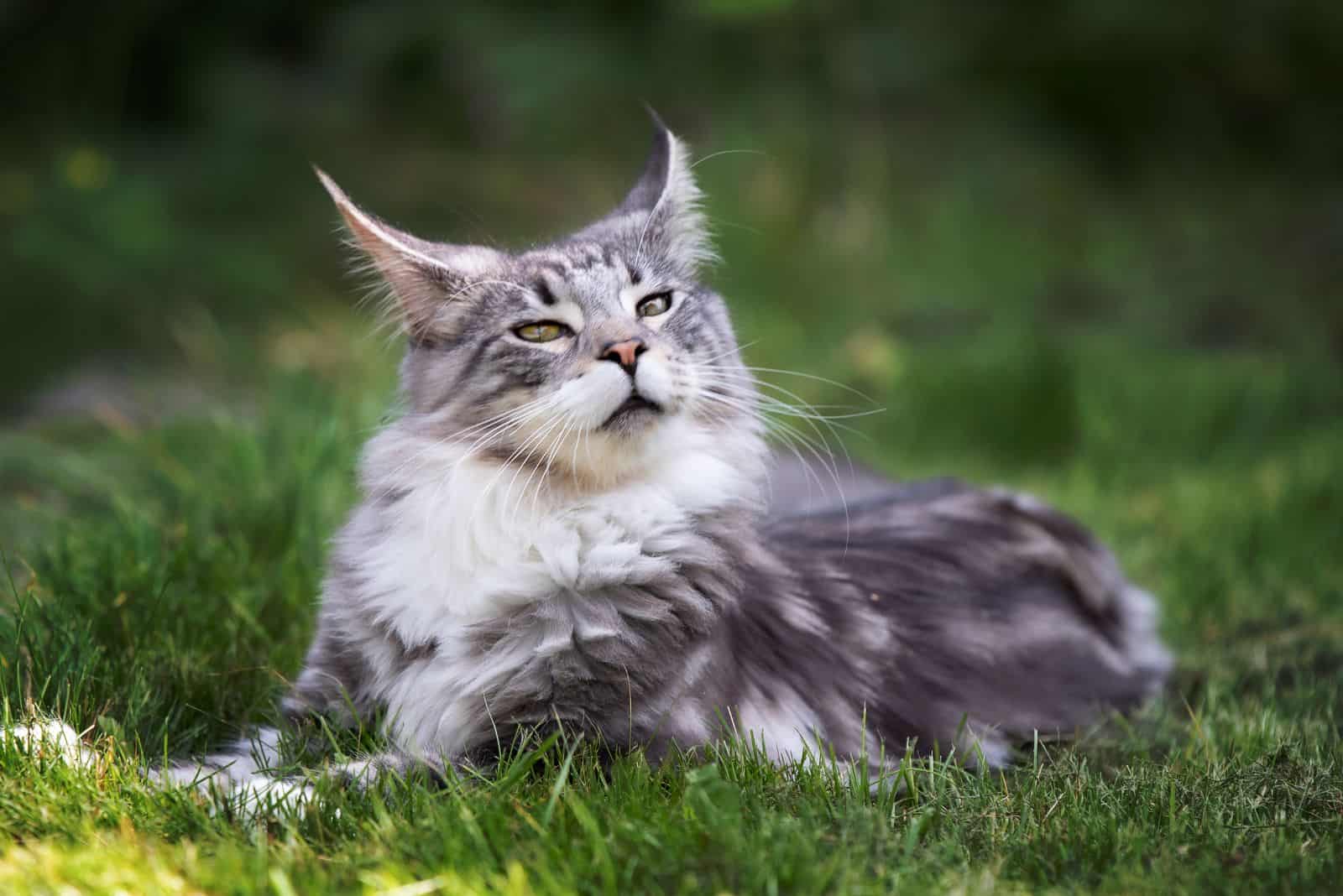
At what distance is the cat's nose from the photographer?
2459mm

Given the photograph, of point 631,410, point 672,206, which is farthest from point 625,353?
point 672,206

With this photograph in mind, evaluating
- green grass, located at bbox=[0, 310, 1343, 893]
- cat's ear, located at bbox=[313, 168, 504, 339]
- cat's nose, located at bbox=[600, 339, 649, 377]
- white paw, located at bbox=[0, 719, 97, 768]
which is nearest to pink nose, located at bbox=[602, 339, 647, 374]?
cat's nose, located at bbox=[600, 339, 649, 377]

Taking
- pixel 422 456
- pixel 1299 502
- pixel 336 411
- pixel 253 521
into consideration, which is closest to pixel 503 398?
pixel 422 456

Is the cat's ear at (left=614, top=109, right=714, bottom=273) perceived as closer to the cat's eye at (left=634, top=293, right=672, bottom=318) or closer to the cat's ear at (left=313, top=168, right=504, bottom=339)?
the cat's eye at (left=634, top=293, right=672, bottom=318)

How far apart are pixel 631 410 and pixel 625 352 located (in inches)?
4.5

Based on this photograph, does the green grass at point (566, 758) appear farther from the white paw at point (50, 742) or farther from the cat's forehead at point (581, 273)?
the cat's forehead at point (581, 273)

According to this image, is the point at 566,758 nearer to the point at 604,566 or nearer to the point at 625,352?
the point at 604,566

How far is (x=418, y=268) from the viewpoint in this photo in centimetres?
265

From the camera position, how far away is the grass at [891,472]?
1.95 meters

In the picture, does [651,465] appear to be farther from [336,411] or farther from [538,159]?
[538,159]

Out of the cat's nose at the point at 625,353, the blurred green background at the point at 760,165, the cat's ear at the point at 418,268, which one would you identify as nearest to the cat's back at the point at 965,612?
the cat's nose at the point at 625,353

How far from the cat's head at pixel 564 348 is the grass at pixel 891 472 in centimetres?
64

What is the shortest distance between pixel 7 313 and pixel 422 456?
4838mm

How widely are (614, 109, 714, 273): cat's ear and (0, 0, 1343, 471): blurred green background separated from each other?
305cm
